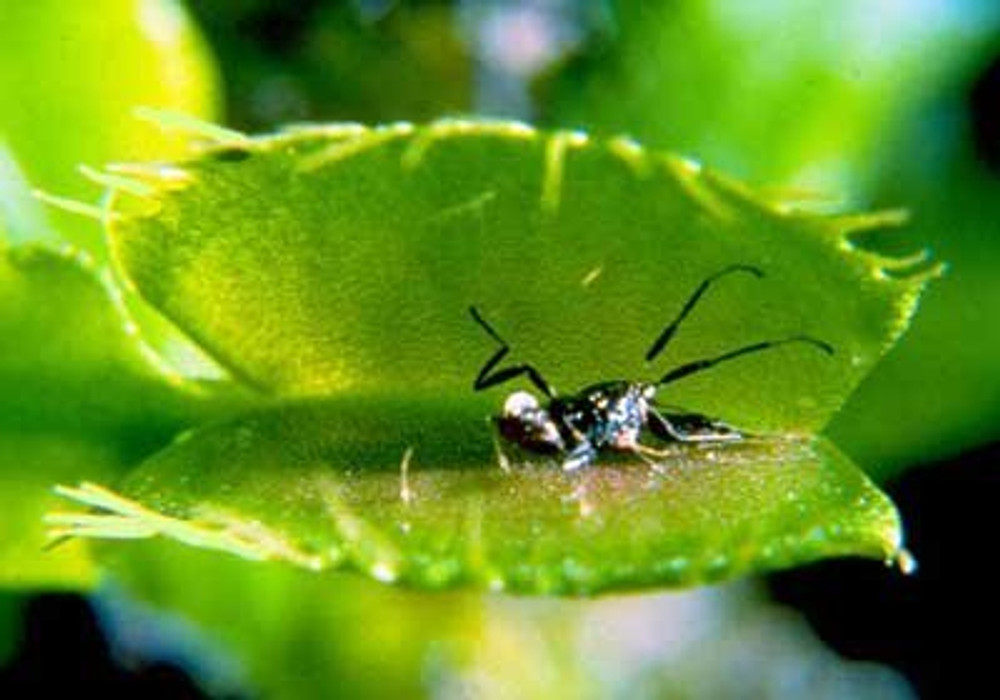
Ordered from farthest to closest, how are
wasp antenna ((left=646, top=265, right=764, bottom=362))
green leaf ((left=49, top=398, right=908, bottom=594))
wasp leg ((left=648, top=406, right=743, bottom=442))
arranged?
wasp leg ((left=648, top=406, right=743, bottom=442)) → wasp antenna ((left=646, top=265, right=764, bottom=362)) → green leaf ((left=49, top=398, right=908, bottom=594))

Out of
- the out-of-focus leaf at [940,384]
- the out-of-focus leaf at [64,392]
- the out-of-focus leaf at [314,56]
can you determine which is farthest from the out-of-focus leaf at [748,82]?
the out-of-focus leaf at [64,392]

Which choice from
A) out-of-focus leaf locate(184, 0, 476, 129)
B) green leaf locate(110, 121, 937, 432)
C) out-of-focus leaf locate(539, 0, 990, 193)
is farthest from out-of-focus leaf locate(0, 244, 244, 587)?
out-of-focus leaf locate(184, 0, 476, 129)

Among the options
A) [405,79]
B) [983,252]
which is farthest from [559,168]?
[405,79]

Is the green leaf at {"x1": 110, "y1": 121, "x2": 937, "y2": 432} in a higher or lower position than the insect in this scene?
higher

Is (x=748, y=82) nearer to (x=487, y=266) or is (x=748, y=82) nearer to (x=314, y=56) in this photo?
(x=314, y=56)

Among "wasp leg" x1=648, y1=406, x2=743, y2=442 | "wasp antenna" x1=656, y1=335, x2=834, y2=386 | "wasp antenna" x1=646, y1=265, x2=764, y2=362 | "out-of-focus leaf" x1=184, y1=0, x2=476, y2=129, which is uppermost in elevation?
"out-of-focus leaf" x1=184, y1=0, x2=476, y2=129

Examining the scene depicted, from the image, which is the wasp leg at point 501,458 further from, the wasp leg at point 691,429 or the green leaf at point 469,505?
the wasp leg at point 691,429

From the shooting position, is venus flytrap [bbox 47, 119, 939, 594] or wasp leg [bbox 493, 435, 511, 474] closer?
venus flytrap [bbox 47, 119, 939, 594]

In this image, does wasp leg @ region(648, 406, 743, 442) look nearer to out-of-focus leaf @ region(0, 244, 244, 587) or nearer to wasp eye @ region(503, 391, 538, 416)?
wasp eye @ region(503, 391, 538, 416)

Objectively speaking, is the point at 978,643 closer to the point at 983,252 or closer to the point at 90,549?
the point at 983,252

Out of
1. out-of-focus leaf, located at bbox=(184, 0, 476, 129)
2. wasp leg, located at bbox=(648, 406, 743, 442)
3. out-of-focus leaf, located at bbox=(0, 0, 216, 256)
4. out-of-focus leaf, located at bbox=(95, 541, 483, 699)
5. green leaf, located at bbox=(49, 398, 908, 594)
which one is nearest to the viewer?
green leaf, located at bbox=(49, 398, 908, 594)
